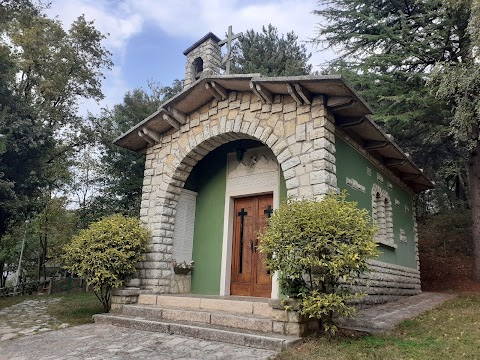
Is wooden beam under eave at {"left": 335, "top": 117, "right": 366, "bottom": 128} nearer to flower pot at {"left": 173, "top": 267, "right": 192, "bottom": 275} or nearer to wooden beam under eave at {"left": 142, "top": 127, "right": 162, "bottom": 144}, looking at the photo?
wooden beam under eave at {"left": 142, "top": 127, "right": 162, "bottom": 144}

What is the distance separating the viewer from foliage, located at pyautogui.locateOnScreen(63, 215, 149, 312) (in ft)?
21.2

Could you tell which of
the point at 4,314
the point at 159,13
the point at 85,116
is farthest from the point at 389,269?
the point at 85,116

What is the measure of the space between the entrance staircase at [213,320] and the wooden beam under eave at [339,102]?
10.4ft

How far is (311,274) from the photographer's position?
4543 millimetres

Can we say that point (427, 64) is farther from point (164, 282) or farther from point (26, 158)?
point (26, 158)

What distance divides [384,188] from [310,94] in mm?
3951

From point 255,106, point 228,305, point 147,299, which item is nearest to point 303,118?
point 255,106

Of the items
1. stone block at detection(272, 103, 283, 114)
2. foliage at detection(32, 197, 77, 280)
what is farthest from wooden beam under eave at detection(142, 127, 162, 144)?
foliage at detection(32, 197, 77, 280)

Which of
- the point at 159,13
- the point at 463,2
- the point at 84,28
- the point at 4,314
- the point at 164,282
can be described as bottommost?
the point at 4,314

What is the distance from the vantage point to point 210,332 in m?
4.77

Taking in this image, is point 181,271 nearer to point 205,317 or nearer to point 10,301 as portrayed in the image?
point 205,317

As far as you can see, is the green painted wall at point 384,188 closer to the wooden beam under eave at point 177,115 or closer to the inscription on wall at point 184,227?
the wooden beam under eave at point 177,115

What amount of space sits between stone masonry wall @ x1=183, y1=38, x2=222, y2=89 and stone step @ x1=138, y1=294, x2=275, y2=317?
173 inches

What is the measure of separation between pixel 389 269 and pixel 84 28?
1403 centimetres
